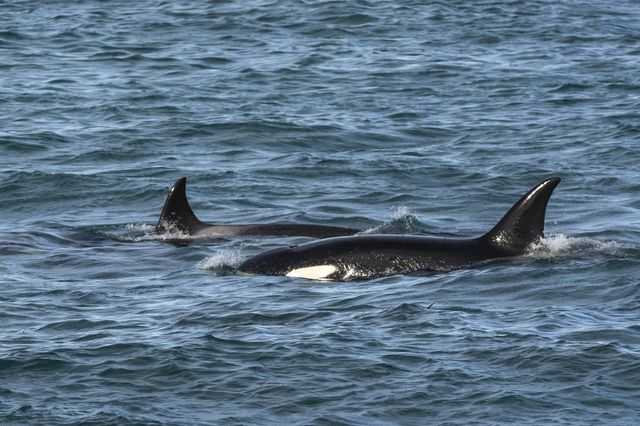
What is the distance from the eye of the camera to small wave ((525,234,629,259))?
1702 centimetres

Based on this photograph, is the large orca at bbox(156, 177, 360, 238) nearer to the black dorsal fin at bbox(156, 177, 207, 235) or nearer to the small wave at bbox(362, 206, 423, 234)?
the black dorsal fin at bbox(156, 177, 207, 235)

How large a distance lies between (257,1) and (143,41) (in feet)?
19.6

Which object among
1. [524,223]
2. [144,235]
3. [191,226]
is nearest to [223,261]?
[191,226]

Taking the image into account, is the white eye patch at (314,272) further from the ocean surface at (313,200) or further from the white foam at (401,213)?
the white foam at (401,213)

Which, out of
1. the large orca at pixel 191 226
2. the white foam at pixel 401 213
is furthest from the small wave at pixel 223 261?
the white foam at pixel 401 213

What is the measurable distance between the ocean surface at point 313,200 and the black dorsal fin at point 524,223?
9.0 inches

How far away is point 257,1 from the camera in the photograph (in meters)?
41.0

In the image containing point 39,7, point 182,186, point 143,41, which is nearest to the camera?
point 182,186

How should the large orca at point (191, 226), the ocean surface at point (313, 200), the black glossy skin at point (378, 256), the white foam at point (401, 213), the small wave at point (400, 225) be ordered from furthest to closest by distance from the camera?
the white foam at point (401, 213) → the small wave at point (400, 225) → the large orca at point (191, 226) → the black glossy skin at point (378, 256) → the ocean surface at point (313, 200)

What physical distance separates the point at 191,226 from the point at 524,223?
16.2 feet

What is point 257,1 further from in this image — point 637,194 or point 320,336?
point 320,336

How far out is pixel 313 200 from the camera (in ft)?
72.9

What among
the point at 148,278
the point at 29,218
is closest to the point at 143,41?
the point at 29,218

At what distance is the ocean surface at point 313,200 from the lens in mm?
12406
